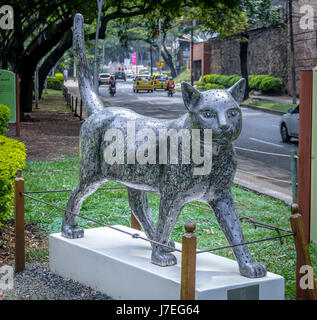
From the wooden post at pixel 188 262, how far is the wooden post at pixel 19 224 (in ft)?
7.47

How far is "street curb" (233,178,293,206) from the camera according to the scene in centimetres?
905

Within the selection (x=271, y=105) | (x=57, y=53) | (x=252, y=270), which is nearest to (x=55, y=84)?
(x=271, y=105)

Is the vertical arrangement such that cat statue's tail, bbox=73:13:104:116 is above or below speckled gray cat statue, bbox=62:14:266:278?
above

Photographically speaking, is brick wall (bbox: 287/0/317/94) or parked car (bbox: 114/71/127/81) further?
parked car (bbox: 114/71/127/81)

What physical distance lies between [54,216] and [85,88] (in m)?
2.84

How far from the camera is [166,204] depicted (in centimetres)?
433

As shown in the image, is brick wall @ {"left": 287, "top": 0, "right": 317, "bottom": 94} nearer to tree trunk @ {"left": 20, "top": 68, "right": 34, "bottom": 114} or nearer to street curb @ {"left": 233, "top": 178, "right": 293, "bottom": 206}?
tree trunk @ {"left": 20, "top": 68, "right": 34, "bottom": 114}

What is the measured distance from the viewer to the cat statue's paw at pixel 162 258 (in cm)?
442

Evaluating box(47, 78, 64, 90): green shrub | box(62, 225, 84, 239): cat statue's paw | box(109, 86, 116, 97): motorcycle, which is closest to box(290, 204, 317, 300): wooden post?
box(62, 225, 84, 239): cat statue's paw

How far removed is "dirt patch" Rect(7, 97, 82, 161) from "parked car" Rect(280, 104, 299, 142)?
6.29m

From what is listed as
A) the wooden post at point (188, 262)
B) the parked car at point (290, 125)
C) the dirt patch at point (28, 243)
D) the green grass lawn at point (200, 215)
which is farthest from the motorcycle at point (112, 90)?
the wooden post at point (188, 262)

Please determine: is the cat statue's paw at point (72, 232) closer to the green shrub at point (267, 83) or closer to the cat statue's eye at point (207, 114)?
the cat statue's eye at point (207, 114)

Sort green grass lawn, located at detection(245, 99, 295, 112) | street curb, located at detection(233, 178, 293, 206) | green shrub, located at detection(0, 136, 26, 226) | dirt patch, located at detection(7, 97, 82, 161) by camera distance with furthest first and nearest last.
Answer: green grass lawn, located at detection(245, 99, 295, 112) → dirt patch, located at detection(7, 97, 82, 161) → street curb, located at detection(233, 178, 293, 206) → green shrub, located at detection(0, 136, 26, 226)
